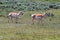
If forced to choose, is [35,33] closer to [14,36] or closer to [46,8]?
[14,36]

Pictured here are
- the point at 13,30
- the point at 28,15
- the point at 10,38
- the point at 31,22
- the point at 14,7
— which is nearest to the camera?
the point at 10,38

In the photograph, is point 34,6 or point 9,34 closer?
point 9,34

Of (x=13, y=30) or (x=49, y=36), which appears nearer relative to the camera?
(x=49, y=36)

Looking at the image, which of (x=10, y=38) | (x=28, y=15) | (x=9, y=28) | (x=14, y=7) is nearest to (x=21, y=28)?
(x=9, y=28)

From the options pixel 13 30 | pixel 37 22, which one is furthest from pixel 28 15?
pixel 13 30

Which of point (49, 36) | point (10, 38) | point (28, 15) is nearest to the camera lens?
point (10, 38)

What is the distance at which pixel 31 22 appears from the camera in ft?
92.8

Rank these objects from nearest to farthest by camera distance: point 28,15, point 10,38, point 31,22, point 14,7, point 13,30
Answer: point 10,38 → point 13,30 → point 31,22 → point 28,15 → point 14,7

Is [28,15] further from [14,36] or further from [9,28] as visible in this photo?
[14,36]

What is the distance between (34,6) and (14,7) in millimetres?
3139

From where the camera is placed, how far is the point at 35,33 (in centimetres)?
2242

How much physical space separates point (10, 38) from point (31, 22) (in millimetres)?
8617

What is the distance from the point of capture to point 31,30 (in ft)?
77.7

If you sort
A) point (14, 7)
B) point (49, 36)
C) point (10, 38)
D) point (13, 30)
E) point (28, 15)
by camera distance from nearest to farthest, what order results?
point (10, 38) → point (49, 36) → point (13, 30) → point (28, 15) → point (14, 7)
